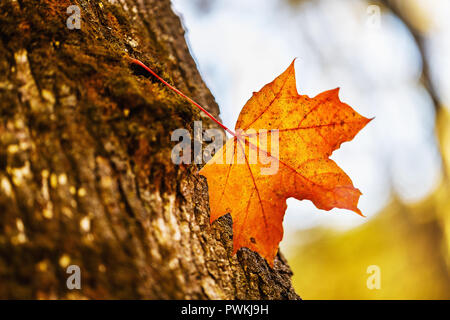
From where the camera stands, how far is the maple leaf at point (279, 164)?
2.85ft

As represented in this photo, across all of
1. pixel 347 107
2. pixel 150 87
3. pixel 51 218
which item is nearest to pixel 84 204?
pixel 51 218

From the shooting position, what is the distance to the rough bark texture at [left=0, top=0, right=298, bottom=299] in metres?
0.60

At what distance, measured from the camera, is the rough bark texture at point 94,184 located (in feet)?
1.98

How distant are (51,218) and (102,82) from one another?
42cm

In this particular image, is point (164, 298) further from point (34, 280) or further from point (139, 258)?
point (34, 280)

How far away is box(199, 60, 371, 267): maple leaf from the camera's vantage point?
0.87m

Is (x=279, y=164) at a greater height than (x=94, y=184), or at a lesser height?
greater

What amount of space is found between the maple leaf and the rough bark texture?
0.11 metres

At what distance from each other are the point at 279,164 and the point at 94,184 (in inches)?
24.0

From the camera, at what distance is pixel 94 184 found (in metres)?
0.68

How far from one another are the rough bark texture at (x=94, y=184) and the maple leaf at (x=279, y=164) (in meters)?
0.11

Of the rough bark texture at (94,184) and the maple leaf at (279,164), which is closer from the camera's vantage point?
the rough bark texture at (94,184)

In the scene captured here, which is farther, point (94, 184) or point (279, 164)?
point (279, 164)

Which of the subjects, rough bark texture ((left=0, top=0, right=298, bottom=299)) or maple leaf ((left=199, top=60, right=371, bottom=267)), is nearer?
rough bark texture ((left=0, top=0, right=298, bottom=299))
